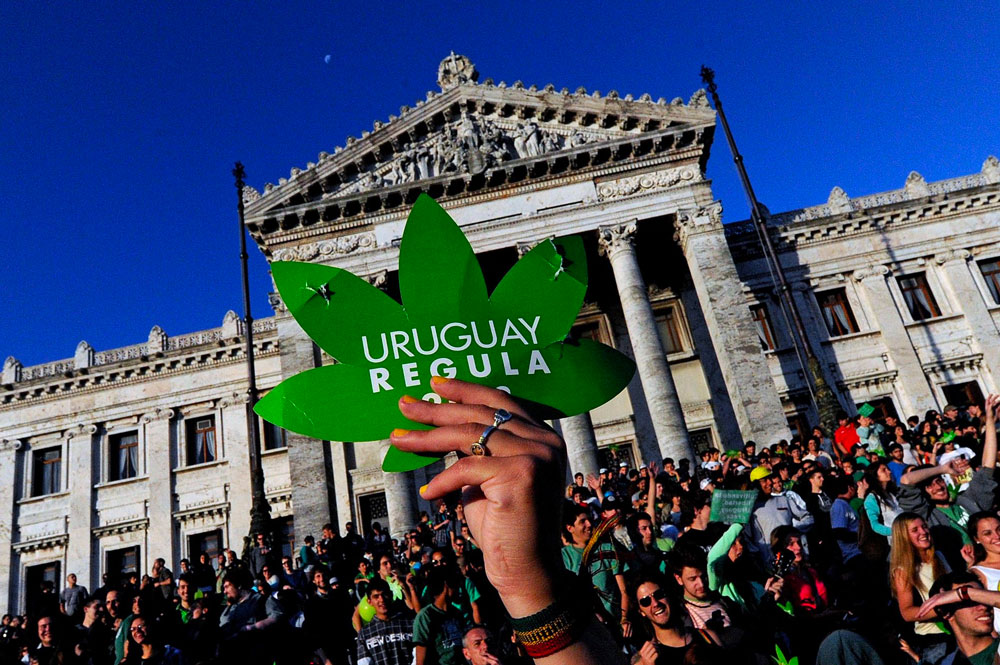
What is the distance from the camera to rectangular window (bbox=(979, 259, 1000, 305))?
86.0ft

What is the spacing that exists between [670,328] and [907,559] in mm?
20558

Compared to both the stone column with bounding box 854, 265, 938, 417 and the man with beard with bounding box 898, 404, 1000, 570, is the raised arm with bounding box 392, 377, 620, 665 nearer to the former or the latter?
the man with beard with bounding box 898, 404, 1000, 570

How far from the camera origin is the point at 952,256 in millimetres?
26641

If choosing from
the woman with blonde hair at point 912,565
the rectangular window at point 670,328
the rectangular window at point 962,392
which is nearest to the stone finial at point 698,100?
the rectangular window at point 670,328

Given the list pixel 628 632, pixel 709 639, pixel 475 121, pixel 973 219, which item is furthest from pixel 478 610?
pixel 973 219

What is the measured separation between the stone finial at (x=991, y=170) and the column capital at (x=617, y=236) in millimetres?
16930

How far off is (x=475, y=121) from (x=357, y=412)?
23606 mm

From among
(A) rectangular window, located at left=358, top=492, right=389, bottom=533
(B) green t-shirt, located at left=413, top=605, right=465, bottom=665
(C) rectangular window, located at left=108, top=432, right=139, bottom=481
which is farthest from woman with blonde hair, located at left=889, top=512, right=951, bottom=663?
(C) rectangular window, located at left=108, top=432, right=139, bottom=481

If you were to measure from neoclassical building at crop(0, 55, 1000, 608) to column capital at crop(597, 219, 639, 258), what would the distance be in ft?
0.36

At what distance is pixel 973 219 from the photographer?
2717 cm

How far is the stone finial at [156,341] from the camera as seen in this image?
28844 mm

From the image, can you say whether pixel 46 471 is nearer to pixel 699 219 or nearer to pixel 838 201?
pixel 699 219

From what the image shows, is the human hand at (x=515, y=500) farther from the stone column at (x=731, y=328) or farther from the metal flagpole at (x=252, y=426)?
the stone column at (x=731, y=328)

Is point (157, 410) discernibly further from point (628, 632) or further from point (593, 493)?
point (628, 632)
